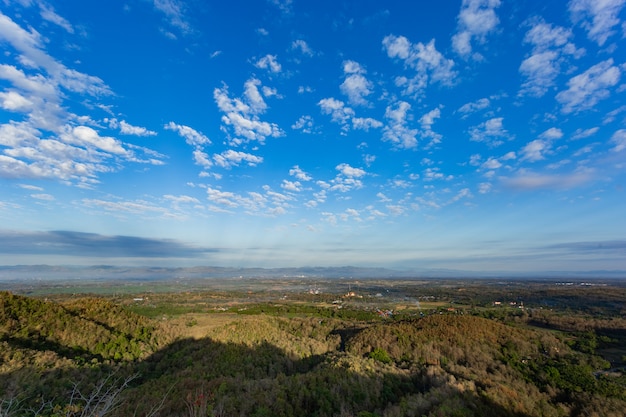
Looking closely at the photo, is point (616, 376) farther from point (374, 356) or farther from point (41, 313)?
point (41, 313)

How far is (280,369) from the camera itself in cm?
2766

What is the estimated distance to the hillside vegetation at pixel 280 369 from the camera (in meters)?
16.3

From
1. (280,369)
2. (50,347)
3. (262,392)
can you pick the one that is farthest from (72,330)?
(262,392)

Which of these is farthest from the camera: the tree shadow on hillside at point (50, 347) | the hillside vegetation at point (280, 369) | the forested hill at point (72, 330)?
the forested hill at point (72, 330)

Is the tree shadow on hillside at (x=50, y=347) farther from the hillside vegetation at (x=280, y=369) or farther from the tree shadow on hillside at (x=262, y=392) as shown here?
the tree shadow on hillside at (x=262, y=392)

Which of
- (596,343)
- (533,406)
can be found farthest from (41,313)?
(596,343)

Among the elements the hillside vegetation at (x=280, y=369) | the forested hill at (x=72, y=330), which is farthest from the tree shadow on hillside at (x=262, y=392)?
the forested hill at (x=72, y=330)

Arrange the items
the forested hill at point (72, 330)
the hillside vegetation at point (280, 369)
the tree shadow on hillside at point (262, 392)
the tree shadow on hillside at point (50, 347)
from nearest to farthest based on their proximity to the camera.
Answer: the tree shadow on hillside at point (262, 392)
the hillside vegetation at point (280, 369)
the tree shadow on hillside at point (50, 347)
the forested hill at point (72, 330)

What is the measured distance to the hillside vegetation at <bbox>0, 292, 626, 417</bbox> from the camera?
16.3 metres

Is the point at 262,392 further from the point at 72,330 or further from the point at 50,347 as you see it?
the point at 72,330

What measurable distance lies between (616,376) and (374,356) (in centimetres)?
Result: 2230

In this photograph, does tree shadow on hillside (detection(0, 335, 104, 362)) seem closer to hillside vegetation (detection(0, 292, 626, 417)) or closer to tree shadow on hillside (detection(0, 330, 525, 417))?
hillside vegetation (detection(0, 292, 626, 417))

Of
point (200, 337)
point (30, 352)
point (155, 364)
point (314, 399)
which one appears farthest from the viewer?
point (200, 337)

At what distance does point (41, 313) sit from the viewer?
82.1ft
